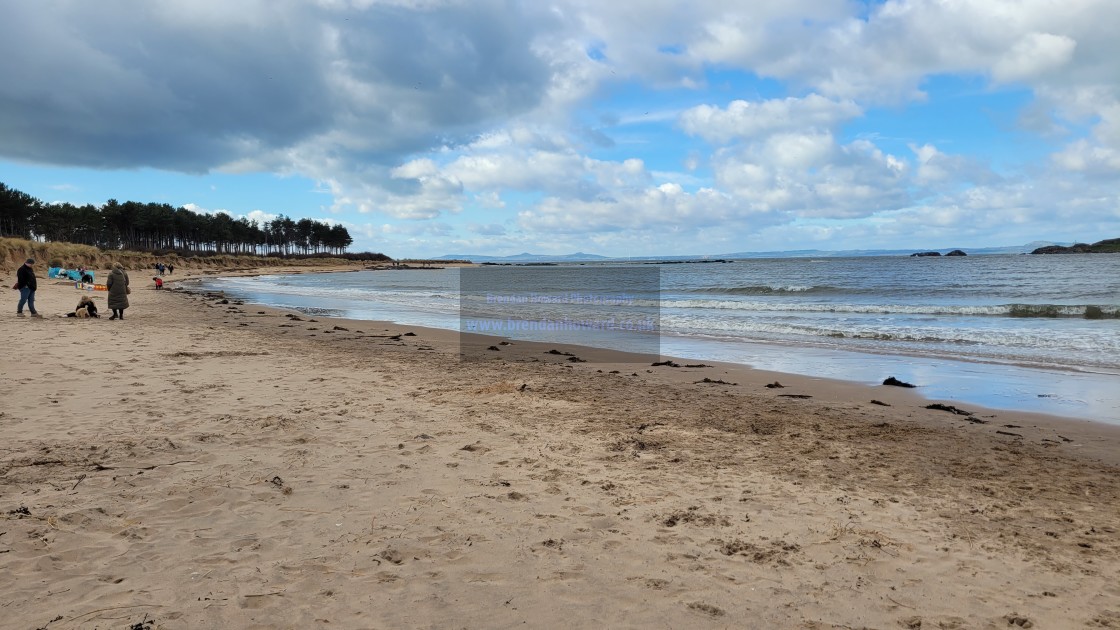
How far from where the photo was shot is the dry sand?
2988 millimetres

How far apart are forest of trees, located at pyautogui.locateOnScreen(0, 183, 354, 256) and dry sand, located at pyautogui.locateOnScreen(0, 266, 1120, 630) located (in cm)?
8601

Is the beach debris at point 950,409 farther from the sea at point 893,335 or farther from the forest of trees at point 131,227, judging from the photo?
the forest of trees at point 131,227

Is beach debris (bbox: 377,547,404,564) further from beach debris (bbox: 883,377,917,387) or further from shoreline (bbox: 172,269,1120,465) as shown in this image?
beach debris (bbox: 883,377,917,387)

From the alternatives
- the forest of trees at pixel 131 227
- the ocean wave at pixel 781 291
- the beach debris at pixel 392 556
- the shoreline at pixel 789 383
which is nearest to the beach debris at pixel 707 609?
the beach debris at pixel 392 556

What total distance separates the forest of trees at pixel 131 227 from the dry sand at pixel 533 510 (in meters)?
86.0

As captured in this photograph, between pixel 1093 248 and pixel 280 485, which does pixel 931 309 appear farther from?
pixel 1093 248

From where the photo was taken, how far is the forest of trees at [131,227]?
8294cm

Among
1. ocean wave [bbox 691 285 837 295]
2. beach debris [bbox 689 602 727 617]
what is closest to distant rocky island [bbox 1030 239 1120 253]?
ocean wave [bbox 691 285 837 295]

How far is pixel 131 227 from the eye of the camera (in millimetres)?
99250

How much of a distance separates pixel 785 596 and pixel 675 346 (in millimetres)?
11990

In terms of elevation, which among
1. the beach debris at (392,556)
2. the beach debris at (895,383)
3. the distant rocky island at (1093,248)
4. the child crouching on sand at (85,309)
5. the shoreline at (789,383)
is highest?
the distant rocky island at (1093,248)

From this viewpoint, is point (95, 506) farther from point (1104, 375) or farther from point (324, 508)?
point (1104, 375)

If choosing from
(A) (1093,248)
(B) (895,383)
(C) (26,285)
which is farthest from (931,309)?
(A) (1093,248)

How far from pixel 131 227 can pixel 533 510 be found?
396 feet
